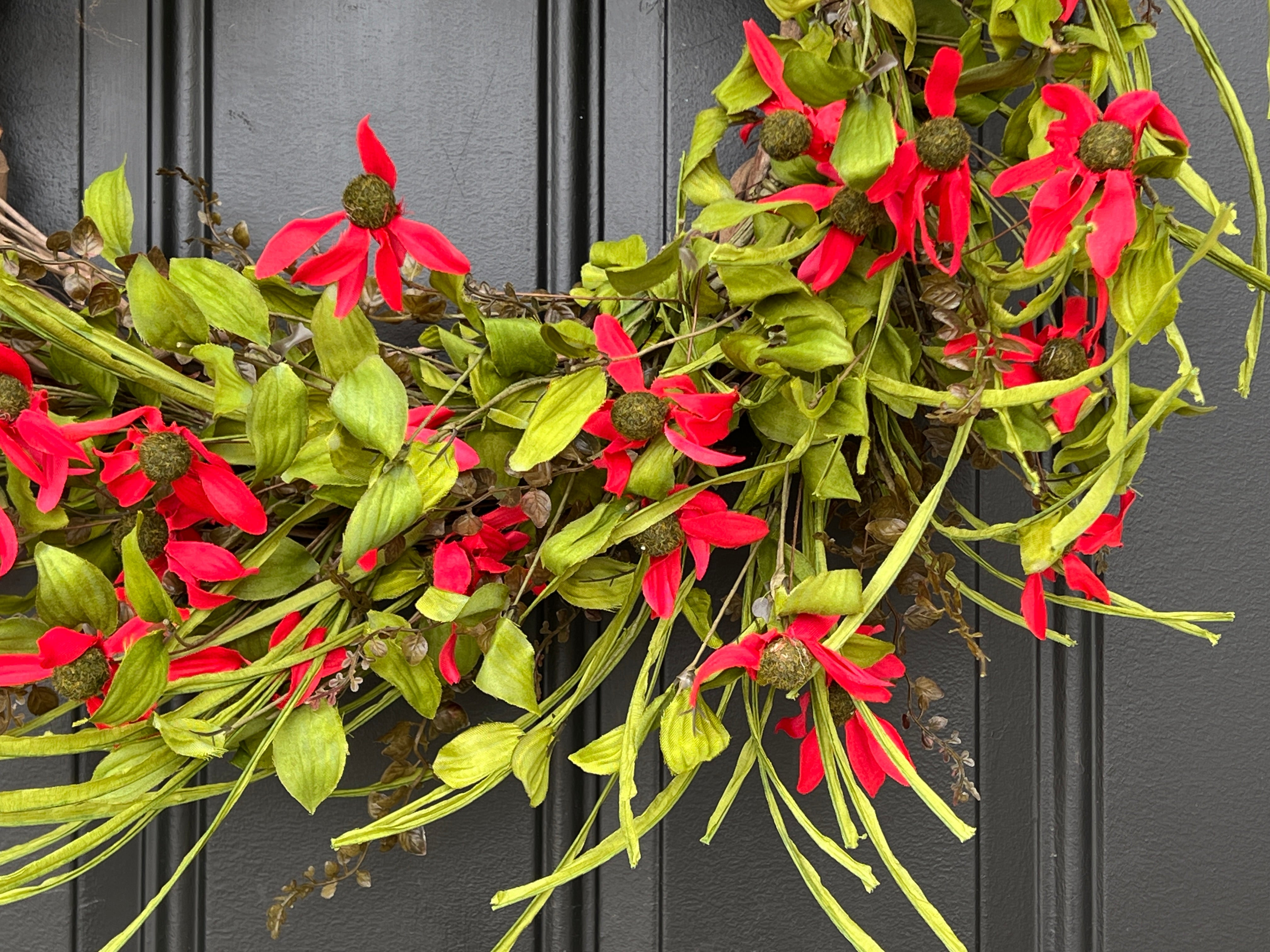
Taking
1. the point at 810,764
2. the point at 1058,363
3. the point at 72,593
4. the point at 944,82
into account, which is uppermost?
the point at 944,82

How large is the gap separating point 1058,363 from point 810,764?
24 cm

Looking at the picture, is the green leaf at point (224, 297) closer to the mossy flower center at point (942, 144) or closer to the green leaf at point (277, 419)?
the green leaf at point (277, 419)

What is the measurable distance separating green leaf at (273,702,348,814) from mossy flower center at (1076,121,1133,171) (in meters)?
0.41

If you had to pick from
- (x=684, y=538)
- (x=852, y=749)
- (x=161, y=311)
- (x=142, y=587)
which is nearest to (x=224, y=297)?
(x=161, y=311)

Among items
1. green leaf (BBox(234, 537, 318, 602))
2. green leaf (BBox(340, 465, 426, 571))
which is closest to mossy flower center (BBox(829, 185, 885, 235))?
green leaf (BBox(340, 465, 426, 571))

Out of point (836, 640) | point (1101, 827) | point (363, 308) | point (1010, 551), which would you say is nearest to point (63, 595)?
point (363, 308)

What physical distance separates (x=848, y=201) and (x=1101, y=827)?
544 millimetres

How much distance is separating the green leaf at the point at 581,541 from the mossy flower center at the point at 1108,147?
0.81 feet

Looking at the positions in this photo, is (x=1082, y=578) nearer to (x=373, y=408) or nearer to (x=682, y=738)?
(x=682, y=738)

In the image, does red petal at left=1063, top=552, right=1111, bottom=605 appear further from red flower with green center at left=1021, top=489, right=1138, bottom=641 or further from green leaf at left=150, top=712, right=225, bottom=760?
green leaf at left=150, top=712, right=225, bottom=760

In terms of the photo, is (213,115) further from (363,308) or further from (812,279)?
(812,279)

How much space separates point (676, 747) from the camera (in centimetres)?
39

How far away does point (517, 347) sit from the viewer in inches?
15.8

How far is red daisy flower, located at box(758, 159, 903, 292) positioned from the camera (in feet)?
1.18
